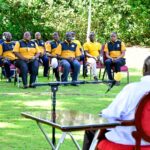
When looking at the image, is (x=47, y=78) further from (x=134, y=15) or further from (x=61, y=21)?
(x=134, y=15)

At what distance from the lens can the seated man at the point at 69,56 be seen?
1416cm

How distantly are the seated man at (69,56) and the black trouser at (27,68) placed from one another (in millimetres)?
975

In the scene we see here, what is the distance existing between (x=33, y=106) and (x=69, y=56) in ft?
15.4

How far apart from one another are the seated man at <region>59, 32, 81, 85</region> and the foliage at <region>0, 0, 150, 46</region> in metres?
15.1

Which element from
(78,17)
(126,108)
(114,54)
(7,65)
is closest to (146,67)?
(126,108)

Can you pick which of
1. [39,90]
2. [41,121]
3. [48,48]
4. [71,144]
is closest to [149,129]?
[41,121]

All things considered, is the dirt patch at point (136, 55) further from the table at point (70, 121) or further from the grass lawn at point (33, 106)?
the table at point (70, 121)

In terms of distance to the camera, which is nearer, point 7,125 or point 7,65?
point 7,125

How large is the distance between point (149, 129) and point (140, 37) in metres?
29.6

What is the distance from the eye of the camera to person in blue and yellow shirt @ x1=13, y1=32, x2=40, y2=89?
43.3 ft

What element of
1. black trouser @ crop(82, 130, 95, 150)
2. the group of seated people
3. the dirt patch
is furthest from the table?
the dirt patch

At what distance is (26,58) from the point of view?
13.4 metres

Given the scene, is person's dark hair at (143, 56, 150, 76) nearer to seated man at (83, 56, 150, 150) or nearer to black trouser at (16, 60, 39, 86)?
seated man at (83, 56, 150, 150)

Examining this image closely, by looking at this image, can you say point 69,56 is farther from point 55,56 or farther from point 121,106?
point 121,106
